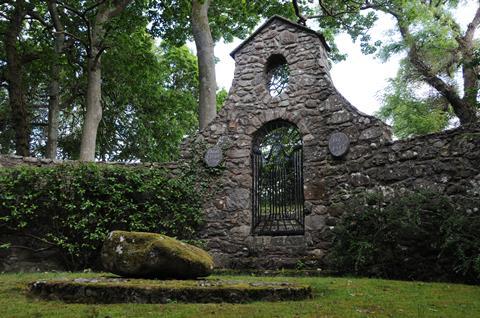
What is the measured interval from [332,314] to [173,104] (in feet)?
49.9

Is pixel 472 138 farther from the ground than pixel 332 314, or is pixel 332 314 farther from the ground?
pixel 472 138

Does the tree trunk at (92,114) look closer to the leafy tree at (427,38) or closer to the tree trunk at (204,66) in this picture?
the tree trunk at (204,66)

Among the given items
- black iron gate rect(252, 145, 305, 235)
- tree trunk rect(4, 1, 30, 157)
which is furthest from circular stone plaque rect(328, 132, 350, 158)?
tree trunk rect(4, 1, 30, 157)

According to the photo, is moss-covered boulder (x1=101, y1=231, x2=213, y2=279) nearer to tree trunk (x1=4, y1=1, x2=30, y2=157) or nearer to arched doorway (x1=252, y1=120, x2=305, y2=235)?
arched doorway (x1=252, y1=120, x2=305, y2=235)

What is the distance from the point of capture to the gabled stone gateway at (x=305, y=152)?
7695 mm

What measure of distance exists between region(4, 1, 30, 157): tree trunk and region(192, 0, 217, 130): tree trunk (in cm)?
491

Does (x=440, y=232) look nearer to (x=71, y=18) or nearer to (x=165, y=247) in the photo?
(x=165, y=247)

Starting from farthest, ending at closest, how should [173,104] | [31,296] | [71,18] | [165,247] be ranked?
[173,104], [71,18], [165,247], [31,296]

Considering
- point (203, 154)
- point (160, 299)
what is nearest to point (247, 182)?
point (203, 154)

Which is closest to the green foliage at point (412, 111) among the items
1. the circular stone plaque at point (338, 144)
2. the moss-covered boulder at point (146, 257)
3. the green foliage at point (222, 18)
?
the green foliage at point (222, 18)

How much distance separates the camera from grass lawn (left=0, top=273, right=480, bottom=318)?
387 centimetres

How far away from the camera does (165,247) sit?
5105 mm

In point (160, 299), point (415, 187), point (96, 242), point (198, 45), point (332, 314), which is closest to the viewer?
point (332, 314)

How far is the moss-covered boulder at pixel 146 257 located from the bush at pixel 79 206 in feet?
11.4
